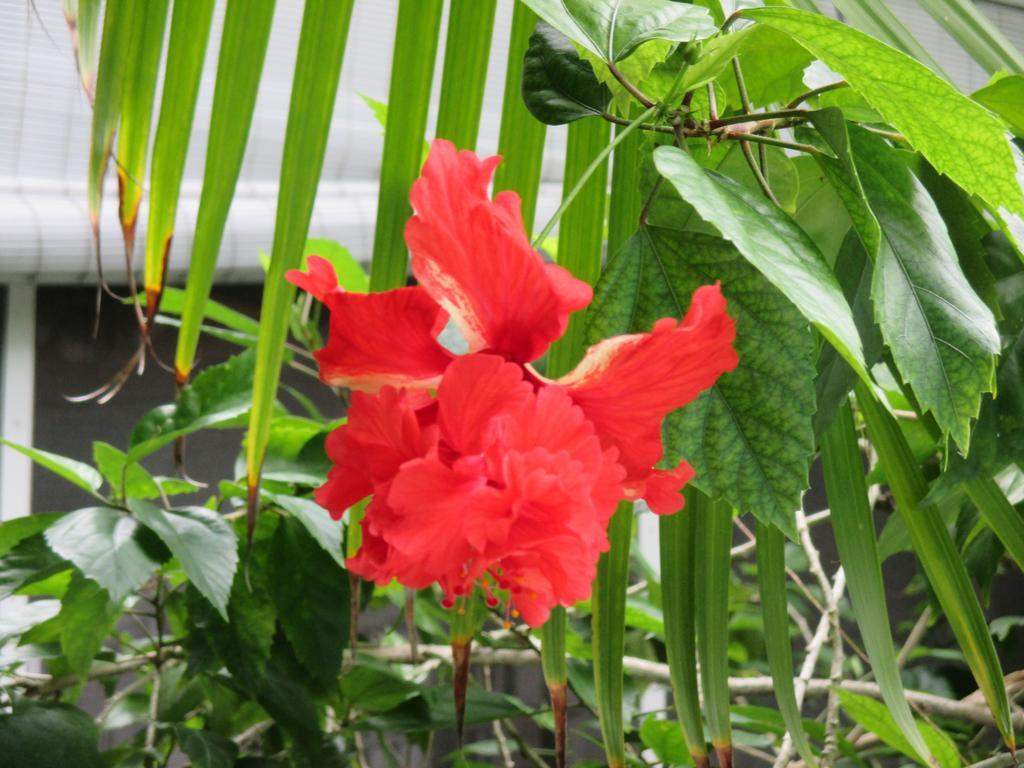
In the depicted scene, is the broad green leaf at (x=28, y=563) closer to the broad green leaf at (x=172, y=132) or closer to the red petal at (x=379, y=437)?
the broad green leaf at (x=172, y=132)

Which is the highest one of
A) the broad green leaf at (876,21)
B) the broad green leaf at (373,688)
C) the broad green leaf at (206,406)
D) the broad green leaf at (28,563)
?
the broad green leaf at (876,21)

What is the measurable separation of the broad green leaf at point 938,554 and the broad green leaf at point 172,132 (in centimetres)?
28

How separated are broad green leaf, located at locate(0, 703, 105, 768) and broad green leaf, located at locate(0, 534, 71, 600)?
84mm

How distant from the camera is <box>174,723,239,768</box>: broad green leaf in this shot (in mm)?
694

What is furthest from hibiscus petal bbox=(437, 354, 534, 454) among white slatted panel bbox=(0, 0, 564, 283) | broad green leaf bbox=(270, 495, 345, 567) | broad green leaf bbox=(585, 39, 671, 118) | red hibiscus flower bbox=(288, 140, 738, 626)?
white slatted panel bbox=(0, 0, 564, 283)

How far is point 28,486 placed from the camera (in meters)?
1.37

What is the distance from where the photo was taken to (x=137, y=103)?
392 mm

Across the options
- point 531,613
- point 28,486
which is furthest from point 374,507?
point 28,486

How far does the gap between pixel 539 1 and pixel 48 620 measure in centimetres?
61

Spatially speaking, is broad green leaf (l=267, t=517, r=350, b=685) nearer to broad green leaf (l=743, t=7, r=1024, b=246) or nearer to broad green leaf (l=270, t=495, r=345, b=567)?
broad green leaf (l=270, t=495, r=345, b=567)

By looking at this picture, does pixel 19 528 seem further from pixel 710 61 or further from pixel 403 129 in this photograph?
pixel 710 61

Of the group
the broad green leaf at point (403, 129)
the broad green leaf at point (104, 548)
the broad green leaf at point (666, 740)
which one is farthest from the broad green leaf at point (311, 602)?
the broad green leaf at point (403, 129)

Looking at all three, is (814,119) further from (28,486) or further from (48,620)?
(28,486)

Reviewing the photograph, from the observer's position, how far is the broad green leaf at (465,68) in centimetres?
41
